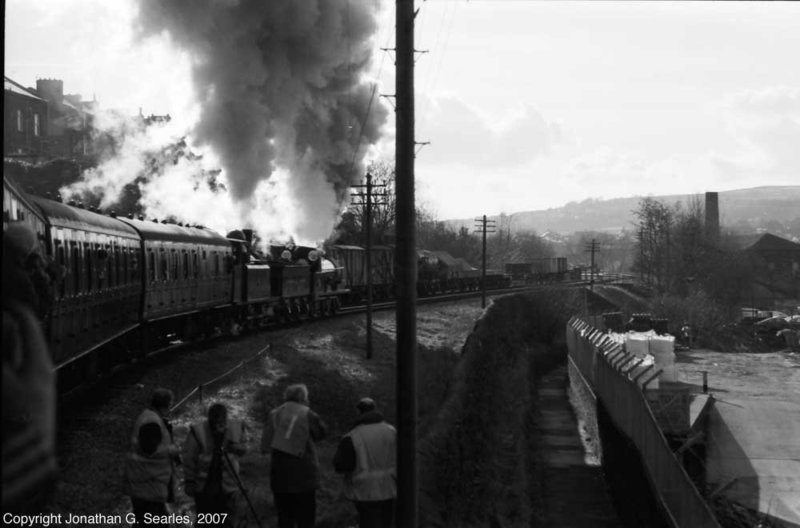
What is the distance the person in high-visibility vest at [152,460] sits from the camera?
28.5 ft

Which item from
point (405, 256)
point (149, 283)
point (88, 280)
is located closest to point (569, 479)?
point (149, 283)

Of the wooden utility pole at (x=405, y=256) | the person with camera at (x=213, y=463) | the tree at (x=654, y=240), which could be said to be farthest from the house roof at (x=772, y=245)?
the person with camera at (x=213, y=463)

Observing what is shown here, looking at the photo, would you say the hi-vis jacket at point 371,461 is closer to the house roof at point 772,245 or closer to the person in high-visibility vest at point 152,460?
the person in high-visibility vest at point 152,460

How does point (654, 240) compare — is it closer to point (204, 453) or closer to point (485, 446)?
point (485, 446)

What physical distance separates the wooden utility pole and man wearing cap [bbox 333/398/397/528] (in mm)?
1168

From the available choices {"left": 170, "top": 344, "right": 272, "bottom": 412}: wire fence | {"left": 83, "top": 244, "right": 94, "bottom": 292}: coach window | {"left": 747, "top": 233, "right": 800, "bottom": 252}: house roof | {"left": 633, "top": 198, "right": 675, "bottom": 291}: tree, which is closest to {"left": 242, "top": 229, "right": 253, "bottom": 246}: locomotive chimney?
{"left": 170, "top": 344, "right": 272, "bottom": 412}: wire fence

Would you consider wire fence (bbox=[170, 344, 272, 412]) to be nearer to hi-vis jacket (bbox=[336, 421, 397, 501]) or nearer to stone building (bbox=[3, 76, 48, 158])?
hi-vis jacket (bbox=[336, 421, 397, 501])

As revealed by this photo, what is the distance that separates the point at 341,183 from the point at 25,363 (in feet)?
153

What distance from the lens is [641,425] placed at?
71.7 ft

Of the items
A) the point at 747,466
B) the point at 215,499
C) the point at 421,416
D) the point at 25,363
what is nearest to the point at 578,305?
the point at 747,466

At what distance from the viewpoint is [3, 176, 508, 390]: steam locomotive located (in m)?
14.2

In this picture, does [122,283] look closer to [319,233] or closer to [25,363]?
[25,363]

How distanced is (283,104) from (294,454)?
34.5m

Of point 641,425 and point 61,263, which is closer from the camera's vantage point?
point 61,263
